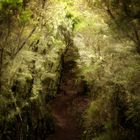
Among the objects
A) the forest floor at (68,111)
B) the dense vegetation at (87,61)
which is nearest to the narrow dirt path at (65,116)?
the forest floor at (68,111)

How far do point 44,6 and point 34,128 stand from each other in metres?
6.66

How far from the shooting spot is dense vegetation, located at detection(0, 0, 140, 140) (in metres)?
7.36

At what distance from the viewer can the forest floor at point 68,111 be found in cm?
1708

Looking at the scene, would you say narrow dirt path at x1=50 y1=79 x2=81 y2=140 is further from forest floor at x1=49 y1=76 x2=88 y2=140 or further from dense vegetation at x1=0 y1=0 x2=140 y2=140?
dense vegetation at x1=0 y1=0 x2=140 y2=140

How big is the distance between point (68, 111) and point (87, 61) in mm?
7351

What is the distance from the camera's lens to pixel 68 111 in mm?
20062

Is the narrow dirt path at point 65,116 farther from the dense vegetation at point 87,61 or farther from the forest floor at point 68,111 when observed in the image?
the dense vegetation at point 87,61

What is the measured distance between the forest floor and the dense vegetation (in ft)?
5.54

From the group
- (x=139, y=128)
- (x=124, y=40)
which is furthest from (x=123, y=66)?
(x=139, y=128)

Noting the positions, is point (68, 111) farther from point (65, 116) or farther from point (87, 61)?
point (87, 61)

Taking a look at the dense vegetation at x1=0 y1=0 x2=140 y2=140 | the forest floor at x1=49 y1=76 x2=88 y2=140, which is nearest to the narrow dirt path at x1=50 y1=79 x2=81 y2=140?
the forest floor at x1=49 y1=76 x2=88 y2=140

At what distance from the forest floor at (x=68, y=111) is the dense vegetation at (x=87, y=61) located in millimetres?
1690

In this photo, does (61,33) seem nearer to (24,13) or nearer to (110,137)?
(110,137)

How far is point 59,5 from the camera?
992cm
